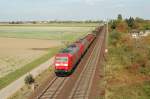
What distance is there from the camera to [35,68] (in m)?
41.2

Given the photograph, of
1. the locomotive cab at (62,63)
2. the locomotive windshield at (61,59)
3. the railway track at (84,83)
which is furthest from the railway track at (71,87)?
the locomotive windshield at (61,59)

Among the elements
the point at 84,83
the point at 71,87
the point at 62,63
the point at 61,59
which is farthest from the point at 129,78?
the point at 71,87

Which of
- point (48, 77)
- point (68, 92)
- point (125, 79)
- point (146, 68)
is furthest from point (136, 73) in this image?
point (68, 92)

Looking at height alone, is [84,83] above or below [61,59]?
below

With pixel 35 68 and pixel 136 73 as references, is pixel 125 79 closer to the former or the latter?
pixel 136 73

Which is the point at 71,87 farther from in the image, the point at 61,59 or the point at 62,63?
the point at 61,59

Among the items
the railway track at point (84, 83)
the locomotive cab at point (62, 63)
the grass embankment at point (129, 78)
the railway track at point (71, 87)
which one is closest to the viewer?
the grass embankment at point (129, 78)

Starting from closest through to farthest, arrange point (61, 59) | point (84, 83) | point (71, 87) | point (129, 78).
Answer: point (71, 87)
point (84, 83)
point (61, 59)
point (129, 78)

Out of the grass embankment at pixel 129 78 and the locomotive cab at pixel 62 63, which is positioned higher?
the locomotive cab at pixel 62 63

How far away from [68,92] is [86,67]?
543 inches

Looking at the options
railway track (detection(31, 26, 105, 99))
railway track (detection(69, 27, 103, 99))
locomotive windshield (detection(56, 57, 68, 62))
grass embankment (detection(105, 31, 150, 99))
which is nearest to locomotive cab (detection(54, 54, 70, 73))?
locomotive windshield (detection(56, 57, 68, 62))

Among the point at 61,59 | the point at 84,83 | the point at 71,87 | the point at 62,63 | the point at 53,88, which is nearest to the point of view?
the point at 53,88

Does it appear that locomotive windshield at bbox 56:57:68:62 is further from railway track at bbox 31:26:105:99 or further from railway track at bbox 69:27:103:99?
railway track at bbox 69:27:103:99

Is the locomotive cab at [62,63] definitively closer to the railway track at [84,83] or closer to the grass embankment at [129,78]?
the railway track at [84,83]
